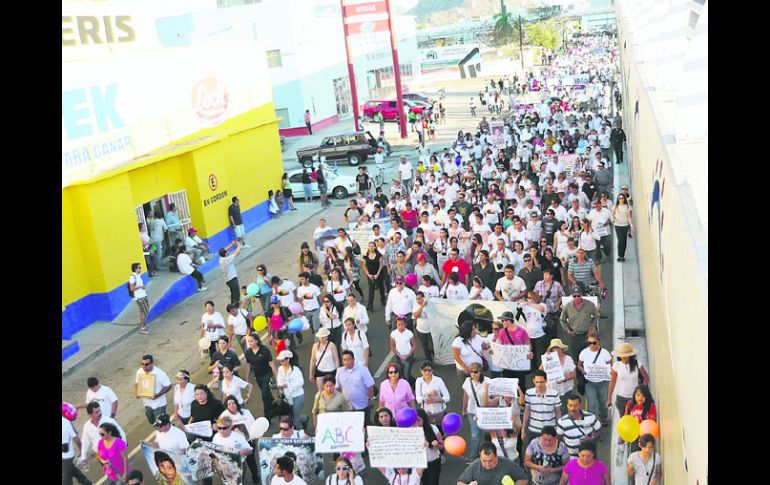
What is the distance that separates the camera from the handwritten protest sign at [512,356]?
951 centimetres

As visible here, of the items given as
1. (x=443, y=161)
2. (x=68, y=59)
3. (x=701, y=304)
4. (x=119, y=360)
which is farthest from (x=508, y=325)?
(x=443, y=161)

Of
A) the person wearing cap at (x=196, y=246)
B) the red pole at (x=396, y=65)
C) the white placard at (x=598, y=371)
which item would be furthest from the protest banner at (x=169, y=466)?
the red pole at (x=396, y=65)

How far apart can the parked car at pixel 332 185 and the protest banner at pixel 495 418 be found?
19017 millimetres

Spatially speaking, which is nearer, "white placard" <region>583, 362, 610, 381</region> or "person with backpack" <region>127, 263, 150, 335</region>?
"white placard" <region>583, 362, 610, 381</region>

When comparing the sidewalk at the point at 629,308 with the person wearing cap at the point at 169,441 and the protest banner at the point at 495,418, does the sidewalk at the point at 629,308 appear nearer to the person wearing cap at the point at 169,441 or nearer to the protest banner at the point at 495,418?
the protest banner at the point at 495,418

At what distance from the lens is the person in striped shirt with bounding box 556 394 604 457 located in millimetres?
7426

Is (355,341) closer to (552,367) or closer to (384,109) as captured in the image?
(552,367)

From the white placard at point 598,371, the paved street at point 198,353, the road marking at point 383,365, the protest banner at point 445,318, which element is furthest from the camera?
the road marking at point 383,365

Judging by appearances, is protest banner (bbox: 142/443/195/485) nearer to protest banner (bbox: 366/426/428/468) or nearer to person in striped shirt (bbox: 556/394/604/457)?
protest banner (bbox: 366/426/428/468)

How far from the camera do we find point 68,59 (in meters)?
16.9

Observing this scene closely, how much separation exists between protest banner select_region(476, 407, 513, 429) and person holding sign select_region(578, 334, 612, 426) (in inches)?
54.9

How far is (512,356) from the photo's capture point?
9.55m

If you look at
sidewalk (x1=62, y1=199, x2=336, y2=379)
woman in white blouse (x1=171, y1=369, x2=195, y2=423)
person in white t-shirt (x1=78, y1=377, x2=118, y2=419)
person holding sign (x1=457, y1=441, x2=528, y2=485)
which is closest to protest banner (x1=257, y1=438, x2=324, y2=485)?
woman in white blouse (x1=171, y1=369, x2=195, y2=423)

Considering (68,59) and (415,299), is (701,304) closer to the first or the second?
(415,299)
